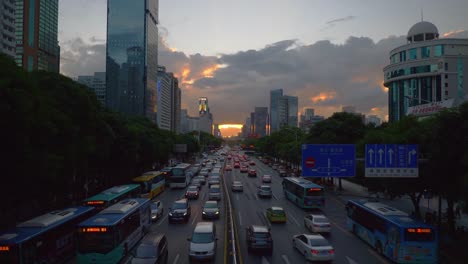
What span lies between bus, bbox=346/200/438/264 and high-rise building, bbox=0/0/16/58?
88.7m

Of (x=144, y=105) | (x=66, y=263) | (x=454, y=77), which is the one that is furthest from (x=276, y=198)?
(x=144, y=105)

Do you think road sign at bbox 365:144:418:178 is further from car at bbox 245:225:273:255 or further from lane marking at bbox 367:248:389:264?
car at bbox 245:225:273:255

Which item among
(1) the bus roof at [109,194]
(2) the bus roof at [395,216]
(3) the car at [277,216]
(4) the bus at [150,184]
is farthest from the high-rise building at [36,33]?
(2) the bus roof at [395,216]

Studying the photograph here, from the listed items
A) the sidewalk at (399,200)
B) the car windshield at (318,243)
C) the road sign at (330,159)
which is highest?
the road sign at (330,159)

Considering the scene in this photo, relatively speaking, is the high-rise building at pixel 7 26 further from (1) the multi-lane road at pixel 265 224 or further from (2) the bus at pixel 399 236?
(2) the bus at pixel 399 236

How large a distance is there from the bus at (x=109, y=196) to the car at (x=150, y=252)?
9.53 metres

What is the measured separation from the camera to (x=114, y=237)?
1842cm

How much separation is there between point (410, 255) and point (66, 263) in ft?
61.5

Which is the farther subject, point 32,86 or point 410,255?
point 32,86

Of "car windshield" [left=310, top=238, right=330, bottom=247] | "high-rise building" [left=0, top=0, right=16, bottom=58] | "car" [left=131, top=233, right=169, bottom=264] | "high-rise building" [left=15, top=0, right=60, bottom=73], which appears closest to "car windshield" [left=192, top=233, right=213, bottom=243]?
"car" [left=131, top=233, right=169, bottom=264]

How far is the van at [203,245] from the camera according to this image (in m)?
18.7

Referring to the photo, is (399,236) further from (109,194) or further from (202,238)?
(109,194)

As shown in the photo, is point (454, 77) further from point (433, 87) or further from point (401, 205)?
point (401, 205)

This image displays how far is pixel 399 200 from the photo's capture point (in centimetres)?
4481
